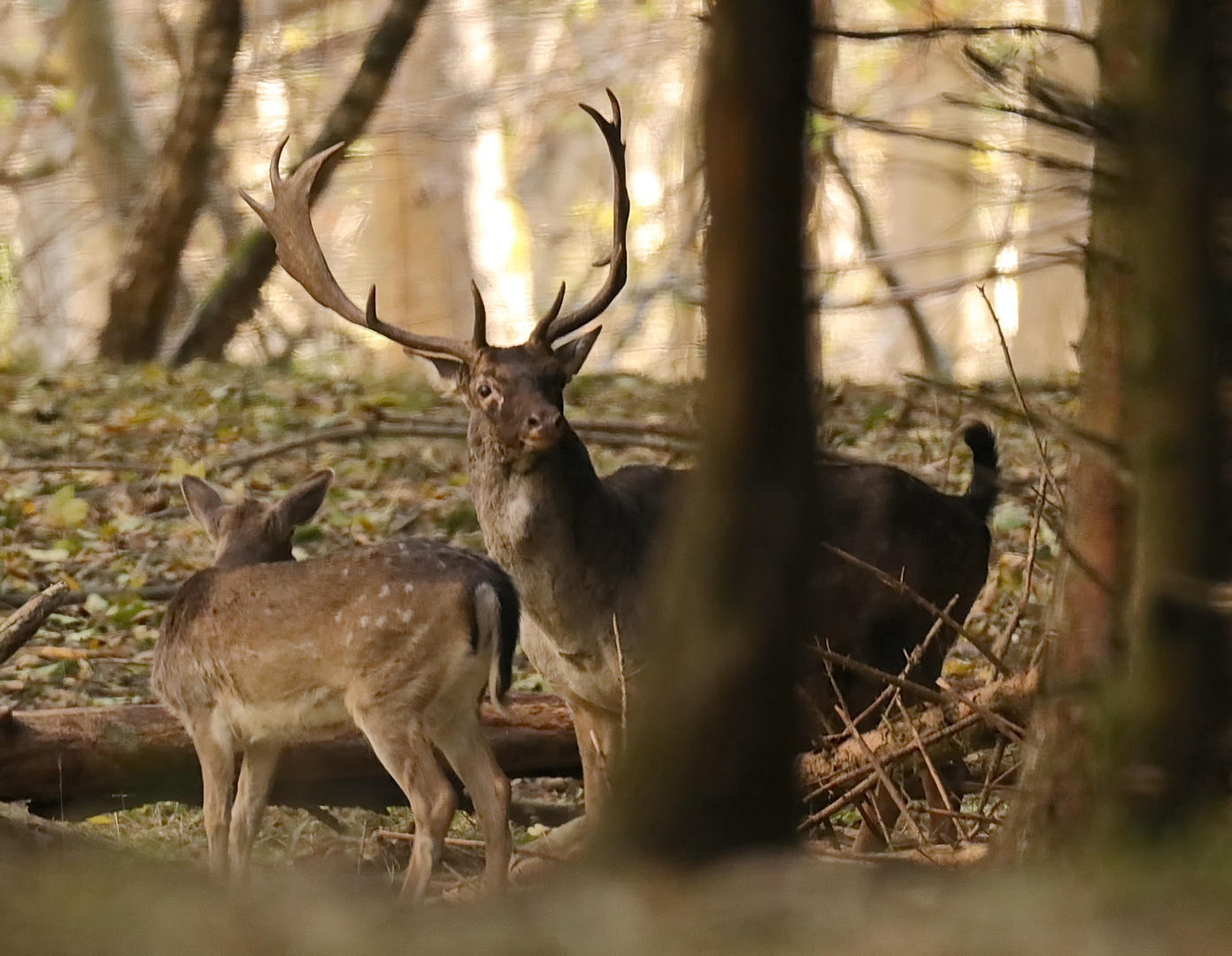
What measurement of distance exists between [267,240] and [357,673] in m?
8.37

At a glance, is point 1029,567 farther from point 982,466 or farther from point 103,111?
point 103,111

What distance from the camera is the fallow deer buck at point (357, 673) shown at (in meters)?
5.77

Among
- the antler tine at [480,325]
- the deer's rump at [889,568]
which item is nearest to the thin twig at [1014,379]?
the deer's rump at [889,568]

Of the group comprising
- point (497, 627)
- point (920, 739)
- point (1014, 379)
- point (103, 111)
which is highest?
point (103, 111)

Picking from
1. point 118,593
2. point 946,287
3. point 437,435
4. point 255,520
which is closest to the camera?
point 946,287

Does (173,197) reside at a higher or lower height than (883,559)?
higher

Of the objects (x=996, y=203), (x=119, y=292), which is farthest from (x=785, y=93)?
(x=119, y=292)

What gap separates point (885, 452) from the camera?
9672 mm

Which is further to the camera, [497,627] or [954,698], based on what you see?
[497,627]

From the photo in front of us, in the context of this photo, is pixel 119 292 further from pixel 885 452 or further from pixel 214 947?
pixel 214 947

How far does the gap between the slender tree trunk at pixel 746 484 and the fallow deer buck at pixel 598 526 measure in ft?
9.95

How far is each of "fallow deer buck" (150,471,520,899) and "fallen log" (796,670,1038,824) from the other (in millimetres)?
1137

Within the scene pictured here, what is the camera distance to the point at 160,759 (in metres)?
6.10

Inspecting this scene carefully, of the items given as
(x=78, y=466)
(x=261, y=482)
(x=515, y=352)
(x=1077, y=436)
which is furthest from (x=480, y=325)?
(x=78, y=466)
